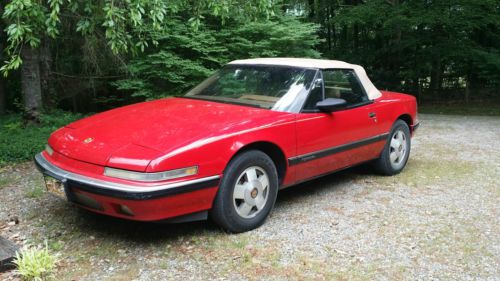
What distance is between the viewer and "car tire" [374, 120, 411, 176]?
5934 mm

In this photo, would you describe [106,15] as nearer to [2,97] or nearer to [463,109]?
[2,97]

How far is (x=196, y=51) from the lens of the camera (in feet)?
30.8

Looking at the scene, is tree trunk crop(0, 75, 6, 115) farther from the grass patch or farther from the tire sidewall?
the tire sidewall

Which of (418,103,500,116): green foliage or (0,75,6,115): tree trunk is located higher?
(0,75,6,115): tree trunk

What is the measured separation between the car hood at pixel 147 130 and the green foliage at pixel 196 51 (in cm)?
427

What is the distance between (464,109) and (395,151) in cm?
964

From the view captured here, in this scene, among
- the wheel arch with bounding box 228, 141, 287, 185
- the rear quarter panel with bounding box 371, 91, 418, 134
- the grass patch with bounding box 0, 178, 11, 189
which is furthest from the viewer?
the rear quarter panel with bounding box 371, 91, 418, 134

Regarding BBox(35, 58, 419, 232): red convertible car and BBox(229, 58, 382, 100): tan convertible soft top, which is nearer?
BBox(35, 58, 419, 232): red convertible car

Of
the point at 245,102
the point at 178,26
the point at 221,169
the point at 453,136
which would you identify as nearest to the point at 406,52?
the point at 453,136

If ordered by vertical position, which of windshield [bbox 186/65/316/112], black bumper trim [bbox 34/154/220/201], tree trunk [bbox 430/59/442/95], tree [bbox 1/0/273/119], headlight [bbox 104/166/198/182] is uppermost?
tree [bbox 1/0/273/119]

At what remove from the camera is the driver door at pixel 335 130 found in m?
4.61

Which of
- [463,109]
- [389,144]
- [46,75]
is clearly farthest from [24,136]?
[463,109]

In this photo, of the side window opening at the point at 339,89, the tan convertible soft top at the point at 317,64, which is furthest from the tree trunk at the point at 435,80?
the side window opening at the point at 339,89

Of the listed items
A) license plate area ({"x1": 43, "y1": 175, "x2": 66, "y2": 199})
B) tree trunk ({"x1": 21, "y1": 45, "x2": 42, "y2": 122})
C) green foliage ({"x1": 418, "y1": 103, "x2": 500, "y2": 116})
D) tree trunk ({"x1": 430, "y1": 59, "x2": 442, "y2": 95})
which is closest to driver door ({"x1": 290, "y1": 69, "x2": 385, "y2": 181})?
license plate area ({"x1": 43, "y1": 175, "x2": 66, "y2": 199})
